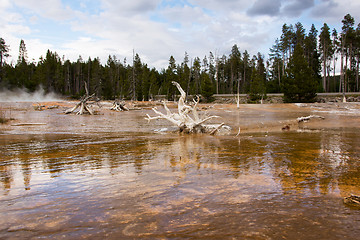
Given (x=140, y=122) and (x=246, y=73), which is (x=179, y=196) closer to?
(x=140, y=122)

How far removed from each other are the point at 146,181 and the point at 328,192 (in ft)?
8.90

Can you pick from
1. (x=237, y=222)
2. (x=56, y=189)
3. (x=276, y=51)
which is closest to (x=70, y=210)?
(x=56, y=189)

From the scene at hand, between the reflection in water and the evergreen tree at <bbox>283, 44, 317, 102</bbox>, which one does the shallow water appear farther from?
the evergreen tree at <bbox>283, 44, 317, 102</bbox>

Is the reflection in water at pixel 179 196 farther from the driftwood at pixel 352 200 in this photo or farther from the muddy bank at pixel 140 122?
the muddy bank at pixel 140 122

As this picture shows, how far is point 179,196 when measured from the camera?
3371 millimetres

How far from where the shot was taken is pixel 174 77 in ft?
234

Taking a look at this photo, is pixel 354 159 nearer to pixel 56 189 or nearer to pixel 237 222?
pixel 237 222

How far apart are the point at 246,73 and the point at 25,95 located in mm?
63665

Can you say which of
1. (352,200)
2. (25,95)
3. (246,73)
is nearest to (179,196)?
(352,200)

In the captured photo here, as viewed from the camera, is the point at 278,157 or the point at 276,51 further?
the point at 276,51

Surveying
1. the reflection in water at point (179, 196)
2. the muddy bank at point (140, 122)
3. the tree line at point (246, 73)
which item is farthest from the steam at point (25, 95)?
the reflection in water at point (179, 196)

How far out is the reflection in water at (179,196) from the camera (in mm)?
2475

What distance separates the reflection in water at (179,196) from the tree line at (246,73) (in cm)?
3427

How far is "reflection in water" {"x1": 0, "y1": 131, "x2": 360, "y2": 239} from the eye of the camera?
97.4 inches
